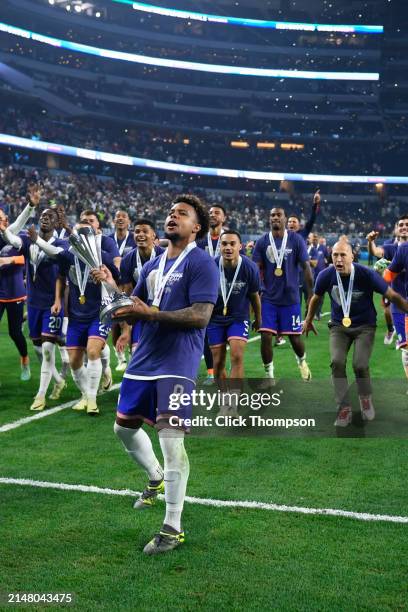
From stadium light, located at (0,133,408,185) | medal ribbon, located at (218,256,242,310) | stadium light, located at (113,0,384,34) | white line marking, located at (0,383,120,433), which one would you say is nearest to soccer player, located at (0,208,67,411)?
white line marking, located at (0,383,120,433)

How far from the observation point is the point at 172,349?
466 cm

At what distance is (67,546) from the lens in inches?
176

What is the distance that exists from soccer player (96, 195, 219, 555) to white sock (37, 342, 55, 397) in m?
4.06

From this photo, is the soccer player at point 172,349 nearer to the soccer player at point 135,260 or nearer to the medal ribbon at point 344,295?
the medal ribbon at point 344,295

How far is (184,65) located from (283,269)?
59.6 m

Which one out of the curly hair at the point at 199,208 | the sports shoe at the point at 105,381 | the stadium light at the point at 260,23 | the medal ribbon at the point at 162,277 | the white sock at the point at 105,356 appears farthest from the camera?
the stadium light at the point at 260,23

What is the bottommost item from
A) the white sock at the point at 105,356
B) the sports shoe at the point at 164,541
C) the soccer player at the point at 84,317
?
the sports shoe at the point at 164,541

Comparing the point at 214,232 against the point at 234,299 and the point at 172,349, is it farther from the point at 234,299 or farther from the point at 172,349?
the point at 172,349

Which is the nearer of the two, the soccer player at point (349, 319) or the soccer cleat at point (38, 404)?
the soccer player at point (349, 319)

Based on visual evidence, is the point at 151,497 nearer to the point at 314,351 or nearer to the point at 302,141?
the point at 314,351

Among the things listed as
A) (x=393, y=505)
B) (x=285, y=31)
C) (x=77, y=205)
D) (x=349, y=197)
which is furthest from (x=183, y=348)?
(x=285, y=31)

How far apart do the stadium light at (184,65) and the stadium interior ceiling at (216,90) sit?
0.44m

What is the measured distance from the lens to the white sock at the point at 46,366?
28.9 ft

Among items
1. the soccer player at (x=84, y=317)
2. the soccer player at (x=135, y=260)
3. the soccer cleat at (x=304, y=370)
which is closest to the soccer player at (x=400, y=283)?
the soccer cleat at (x=304, y=370)
